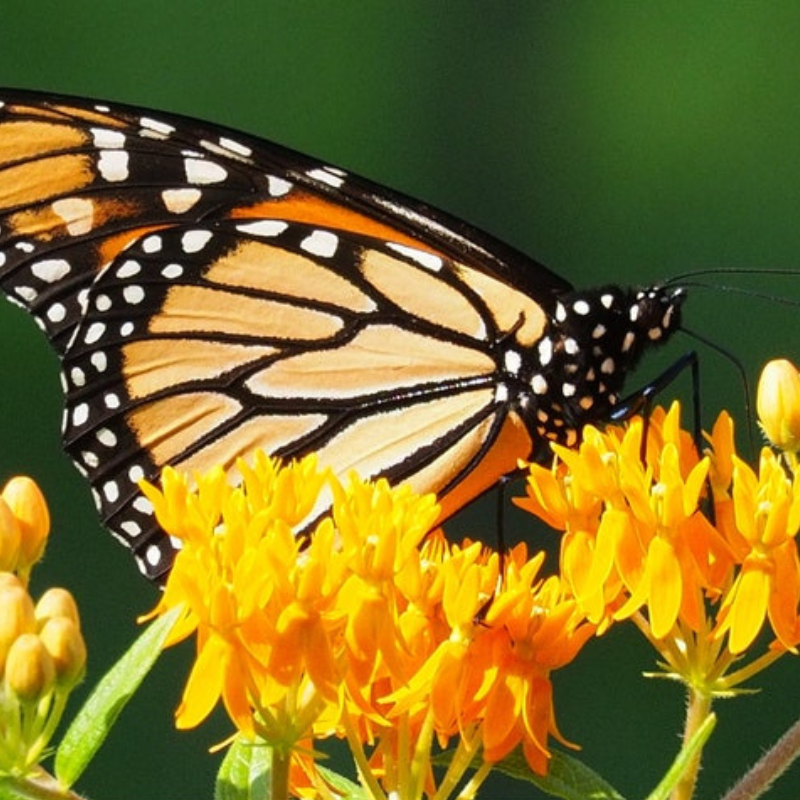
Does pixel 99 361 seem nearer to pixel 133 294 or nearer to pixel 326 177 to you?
pixel 133 294

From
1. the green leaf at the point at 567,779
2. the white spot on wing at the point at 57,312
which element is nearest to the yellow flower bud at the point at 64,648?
the green leaf at the point at 567,779

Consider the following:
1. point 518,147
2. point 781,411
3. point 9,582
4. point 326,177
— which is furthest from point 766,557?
point 518,147

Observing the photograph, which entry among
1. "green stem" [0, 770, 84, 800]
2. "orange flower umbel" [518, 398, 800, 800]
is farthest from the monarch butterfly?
"green stem" [0, 770, 84, 800]

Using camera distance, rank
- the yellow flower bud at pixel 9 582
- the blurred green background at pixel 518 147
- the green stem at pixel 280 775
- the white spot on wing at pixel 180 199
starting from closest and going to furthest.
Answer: the green stem at pixel 280 775
the yellow flower bud at pixel 9 582
the white spot on wing at pixel 180 199
the blurred green background at pixel 518 147

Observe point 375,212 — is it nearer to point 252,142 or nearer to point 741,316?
point 252,142

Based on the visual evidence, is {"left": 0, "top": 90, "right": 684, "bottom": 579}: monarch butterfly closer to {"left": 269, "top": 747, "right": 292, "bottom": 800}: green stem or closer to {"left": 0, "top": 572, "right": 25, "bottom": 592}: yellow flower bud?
{"left": 0, "top": 572, "right": 25, "bottom": 592}: yellow flower bud

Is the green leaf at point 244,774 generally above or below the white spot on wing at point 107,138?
below

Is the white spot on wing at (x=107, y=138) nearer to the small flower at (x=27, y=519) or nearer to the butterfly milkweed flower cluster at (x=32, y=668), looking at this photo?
the small flower at (x=27, y=519)
